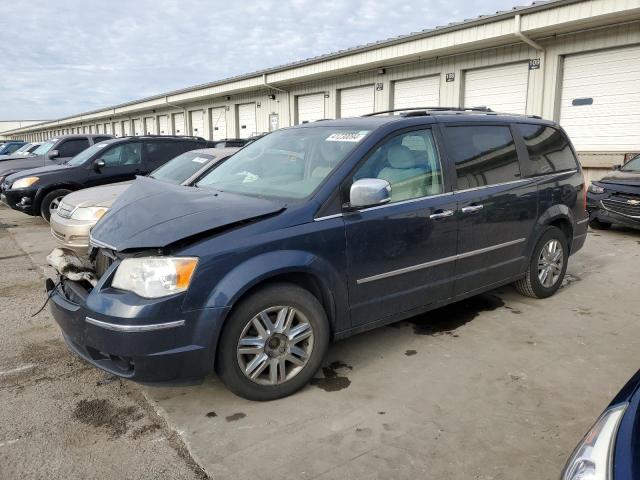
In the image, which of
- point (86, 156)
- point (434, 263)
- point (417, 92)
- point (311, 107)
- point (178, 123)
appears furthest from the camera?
point (178, 123)

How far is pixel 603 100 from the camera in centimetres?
1147

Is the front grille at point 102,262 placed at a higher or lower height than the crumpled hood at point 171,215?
lower

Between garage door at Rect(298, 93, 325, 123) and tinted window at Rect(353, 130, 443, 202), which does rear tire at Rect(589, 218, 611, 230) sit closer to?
tinted window at Rect(353, 130, 443, 202)

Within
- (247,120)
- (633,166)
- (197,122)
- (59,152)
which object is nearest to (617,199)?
(633,166)

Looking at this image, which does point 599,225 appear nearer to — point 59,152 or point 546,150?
point 546,150

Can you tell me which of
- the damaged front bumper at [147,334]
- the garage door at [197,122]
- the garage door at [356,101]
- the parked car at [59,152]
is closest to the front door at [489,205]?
the damaged front bumper at [147,334]

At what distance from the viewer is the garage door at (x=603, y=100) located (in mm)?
10977

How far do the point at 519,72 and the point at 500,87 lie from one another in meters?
0.60

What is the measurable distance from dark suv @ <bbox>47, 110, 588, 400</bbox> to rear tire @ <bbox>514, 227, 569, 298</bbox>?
191 mm

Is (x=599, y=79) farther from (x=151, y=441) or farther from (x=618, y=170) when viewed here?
(x=151, y=441)

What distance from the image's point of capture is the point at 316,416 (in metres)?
3.02

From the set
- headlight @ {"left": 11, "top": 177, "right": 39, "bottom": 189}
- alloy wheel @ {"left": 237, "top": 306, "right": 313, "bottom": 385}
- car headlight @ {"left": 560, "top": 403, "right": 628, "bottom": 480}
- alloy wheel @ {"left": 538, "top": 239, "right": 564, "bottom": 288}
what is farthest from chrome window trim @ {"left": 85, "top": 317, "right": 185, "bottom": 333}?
headlight @ {"left": 11, "top": 177, "right": 39, "bottom": 189}

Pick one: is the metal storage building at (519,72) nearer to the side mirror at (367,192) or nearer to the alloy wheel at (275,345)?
the side mirror at (367,192)

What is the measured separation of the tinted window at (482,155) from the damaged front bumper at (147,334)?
2.33m
